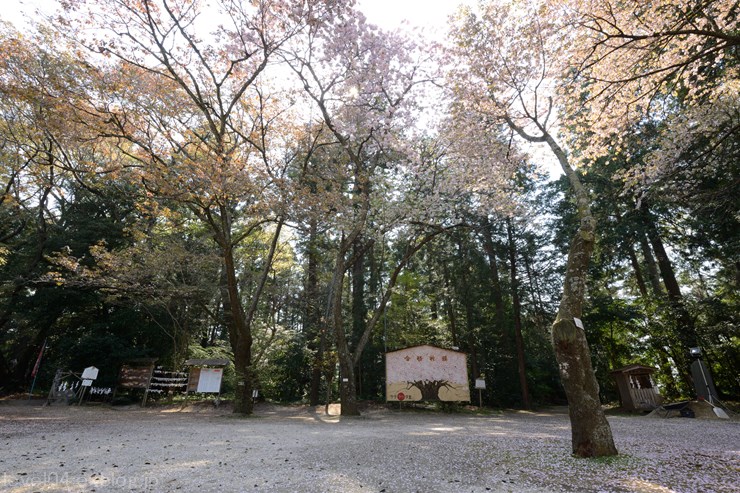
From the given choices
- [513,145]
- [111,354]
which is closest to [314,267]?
[111,354]

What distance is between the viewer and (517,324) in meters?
16.9

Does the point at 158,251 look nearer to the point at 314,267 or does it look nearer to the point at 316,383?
the point at 314,267

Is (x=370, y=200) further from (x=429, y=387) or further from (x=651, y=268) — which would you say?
(x=651, y=268)

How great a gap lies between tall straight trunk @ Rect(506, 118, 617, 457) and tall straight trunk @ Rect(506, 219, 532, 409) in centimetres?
1229

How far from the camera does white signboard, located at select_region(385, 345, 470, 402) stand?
13375mm

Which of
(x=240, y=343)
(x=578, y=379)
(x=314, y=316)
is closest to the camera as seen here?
(x=578, y=379)

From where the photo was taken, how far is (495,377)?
17.5 meters

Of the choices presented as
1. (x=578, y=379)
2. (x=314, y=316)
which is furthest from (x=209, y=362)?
(x=578, y=379)

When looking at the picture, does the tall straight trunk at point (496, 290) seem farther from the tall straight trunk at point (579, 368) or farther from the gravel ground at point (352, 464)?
the tall straight trunk at point (579, 368)

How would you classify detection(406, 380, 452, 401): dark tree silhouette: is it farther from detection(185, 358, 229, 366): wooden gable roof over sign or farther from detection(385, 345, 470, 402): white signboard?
detection(185, 358, 229, 366): wooden gable roof over sign

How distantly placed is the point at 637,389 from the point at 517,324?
4888 mm

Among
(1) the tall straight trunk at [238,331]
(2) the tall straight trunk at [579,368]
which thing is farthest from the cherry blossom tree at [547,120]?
→ (1) the tall straight trunk at [238,331]

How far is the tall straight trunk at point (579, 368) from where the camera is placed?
14.4ft

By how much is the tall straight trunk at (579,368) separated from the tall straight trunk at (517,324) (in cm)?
1229
